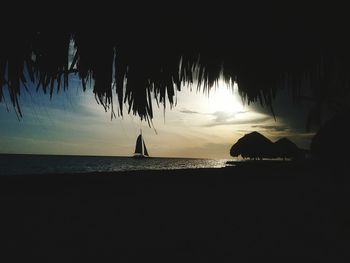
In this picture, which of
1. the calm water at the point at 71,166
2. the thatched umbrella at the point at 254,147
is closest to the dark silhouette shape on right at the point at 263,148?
the thatched umbrella at the point at 254,147

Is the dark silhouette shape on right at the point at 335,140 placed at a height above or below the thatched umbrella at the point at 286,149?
below

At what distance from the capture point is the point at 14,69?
1.21 meters

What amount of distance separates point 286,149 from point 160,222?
2020 cm

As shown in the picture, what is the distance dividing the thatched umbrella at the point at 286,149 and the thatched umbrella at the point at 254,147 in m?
0.39

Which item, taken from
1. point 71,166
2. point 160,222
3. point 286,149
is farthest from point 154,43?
point 71,166

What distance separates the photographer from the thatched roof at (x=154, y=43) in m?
1.20

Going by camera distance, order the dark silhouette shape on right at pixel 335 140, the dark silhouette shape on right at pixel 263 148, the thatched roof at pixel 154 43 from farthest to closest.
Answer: the dark silhouette shape on right at pixel 263 148 < the dark silhouette shape on right at pixel 335 140 < the thatched roof at pixel 154 43

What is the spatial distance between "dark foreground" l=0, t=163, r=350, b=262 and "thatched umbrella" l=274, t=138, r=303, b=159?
17.9 m

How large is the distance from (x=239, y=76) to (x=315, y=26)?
50cm

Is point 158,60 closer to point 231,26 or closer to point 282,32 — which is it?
point 231,26

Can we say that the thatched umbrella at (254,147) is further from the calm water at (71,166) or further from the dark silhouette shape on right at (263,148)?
the calm water at (71,166)

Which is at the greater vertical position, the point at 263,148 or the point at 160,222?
the point at 263,148

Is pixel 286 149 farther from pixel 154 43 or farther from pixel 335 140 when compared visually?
pixel 154 43

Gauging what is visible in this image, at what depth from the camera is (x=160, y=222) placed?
2.37 metres
